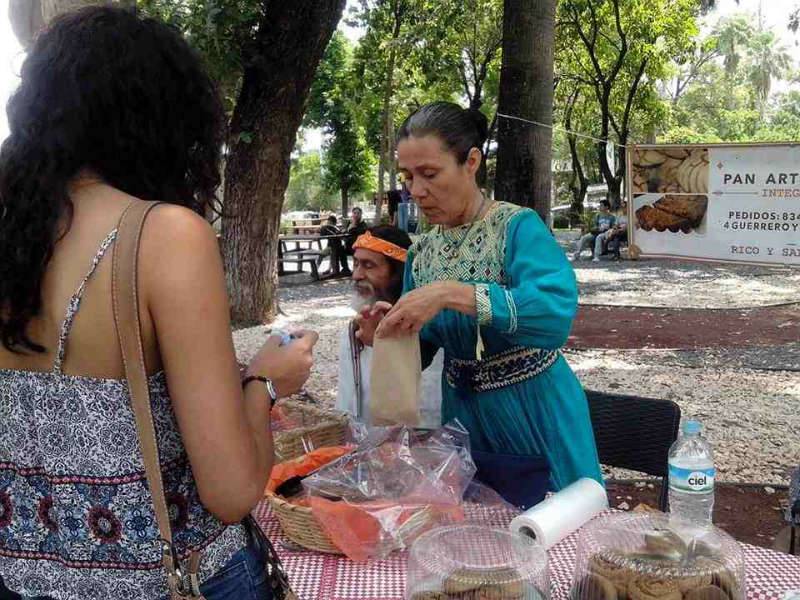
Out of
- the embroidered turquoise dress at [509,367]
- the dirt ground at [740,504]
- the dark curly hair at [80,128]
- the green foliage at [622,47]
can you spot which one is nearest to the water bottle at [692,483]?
the embroidered turquoise dress at [509,367]

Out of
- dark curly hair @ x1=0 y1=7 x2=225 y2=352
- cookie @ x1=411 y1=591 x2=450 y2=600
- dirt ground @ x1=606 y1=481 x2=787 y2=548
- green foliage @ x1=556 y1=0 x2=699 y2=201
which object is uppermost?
green foliage @ x1=556 y1=0 x2=699 y2=201

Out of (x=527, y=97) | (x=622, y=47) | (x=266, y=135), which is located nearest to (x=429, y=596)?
(x=527, y=97)

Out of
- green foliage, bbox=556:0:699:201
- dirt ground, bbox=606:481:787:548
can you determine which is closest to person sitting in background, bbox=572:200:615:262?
green foliage, bbox=556:0:699:201

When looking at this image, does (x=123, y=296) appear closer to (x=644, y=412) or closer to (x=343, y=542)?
(x=343, y=542)

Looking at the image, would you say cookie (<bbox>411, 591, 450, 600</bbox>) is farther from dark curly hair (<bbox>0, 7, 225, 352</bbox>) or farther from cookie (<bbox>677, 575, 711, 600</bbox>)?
dark curly hair (<bbox>0, 7, 225, 352</bbox>)

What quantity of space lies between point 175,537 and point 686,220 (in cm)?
449

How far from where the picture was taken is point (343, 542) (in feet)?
A: 5.44

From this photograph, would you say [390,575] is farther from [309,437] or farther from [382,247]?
[382,247]

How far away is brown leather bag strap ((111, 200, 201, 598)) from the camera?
988 millimetres

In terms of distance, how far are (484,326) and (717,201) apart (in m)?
3.32

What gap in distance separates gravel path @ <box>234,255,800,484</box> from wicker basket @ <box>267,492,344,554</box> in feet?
11.0

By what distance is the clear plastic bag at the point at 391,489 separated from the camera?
1.66 meters

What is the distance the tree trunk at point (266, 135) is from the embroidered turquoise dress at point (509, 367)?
5505 millimetres

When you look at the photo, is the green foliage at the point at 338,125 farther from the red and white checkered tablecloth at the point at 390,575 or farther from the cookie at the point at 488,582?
the cookie at the point at 488,582
